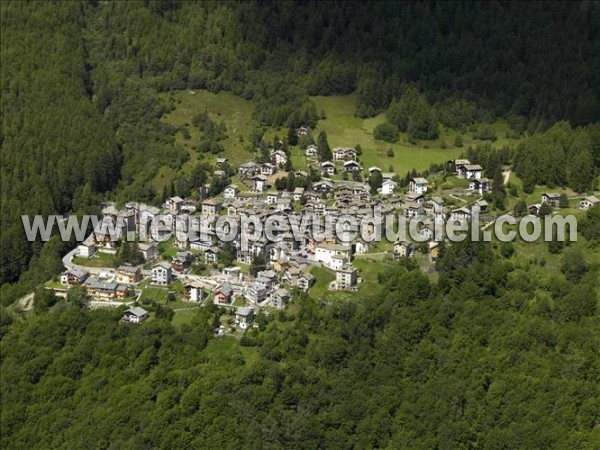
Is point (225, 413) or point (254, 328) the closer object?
point (225, 413)

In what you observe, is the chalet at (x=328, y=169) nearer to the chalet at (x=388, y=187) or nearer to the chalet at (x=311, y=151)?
the chalet at (x=311, y=151)

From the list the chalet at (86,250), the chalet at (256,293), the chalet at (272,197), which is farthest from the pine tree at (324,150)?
the chalet at (256,293)

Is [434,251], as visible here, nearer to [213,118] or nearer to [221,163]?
[221,163]

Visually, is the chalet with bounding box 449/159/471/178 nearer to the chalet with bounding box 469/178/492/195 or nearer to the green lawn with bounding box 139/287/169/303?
the chalet with bounding box 469/178/492/195

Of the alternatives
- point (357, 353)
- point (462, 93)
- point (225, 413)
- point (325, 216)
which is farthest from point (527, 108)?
point (225, 413)

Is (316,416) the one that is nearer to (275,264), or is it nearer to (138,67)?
(275,264)

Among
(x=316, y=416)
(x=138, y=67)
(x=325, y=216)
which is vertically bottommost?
(x=316, y=416)
